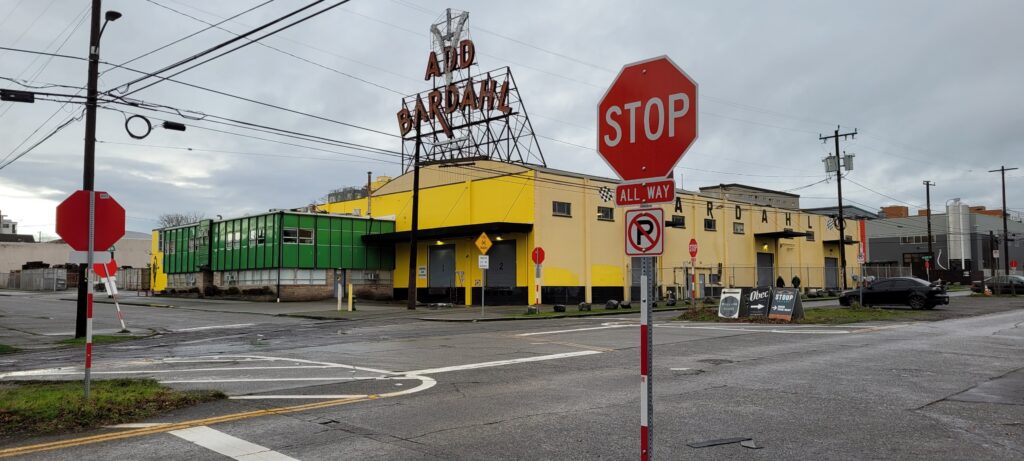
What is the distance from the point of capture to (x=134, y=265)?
9956cm

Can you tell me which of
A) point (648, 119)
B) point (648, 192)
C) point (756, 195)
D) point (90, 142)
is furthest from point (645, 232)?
point (756, 195)

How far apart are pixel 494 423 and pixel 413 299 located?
25.9 meters

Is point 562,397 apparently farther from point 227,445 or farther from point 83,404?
point 83,404

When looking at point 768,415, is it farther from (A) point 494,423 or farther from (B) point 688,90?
(B) point 688,90

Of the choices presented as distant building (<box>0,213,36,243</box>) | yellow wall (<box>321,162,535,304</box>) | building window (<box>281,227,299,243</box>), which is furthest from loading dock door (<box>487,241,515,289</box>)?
distant building (<box>0,213,36,243</box>)

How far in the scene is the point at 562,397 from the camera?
8688 millimetres

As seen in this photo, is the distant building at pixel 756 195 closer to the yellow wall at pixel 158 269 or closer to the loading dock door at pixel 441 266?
the loading dock door at pixel 441 266

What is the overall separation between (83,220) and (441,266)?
3326 cm

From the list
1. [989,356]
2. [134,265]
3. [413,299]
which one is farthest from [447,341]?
[134,265]

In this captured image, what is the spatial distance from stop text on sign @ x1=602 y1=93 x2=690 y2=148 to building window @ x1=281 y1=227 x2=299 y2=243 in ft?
132

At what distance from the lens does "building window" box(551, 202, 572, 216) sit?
3781 cm

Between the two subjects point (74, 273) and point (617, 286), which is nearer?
point (617, 286)

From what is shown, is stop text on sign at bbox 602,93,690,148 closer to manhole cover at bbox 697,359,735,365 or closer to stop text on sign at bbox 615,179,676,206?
stop text on sign at bbox 615,179,676,206

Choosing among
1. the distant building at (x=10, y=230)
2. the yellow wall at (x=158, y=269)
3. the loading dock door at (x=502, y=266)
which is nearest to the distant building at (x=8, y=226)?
the distant building at (x=10, y=230)
